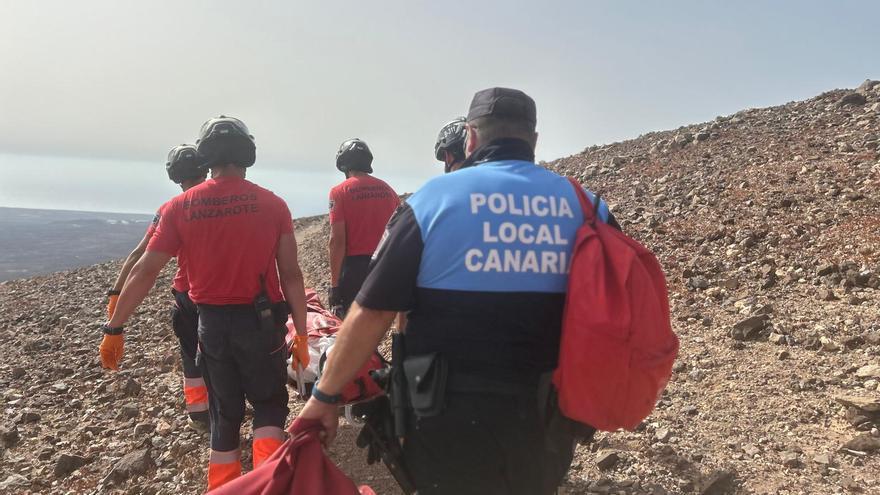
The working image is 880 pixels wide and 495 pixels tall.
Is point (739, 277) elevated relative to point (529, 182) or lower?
lower

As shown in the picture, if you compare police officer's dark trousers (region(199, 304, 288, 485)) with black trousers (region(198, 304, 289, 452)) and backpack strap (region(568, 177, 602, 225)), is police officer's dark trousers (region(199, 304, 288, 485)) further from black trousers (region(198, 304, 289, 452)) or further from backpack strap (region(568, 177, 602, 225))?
backpack strap (region(568, 177, 602, 225))

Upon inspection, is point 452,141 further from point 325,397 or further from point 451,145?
point 325,397

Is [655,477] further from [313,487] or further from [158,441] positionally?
[158,441]

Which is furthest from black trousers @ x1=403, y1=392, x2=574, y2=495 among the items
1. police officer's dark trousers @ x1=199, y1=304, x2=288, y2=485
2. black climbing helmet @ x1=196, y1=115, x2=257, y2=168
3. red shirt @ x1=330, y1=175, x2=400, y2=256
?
red shirt @ x1=330, y1=175, x2=400, y2=256

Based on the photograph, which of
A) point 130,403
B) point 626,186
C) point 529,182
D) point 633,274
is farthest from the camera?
point 626,186

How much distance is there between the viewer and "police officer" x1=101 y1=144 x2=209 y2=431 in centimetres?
517

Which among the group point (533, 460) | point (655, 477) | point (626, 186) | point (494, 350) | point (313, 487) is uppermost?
point (626, 186)

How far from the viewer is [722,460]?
14.5 ft

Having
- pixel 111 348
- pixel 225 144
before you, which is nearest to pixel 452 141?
pixel 225 144

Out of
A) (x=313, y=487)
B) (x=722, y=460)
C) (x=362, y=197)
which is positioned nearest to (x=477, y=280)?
(x=313, y=487)

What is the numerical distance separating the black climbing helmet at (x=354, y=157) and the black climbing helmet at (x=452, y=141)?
155cm

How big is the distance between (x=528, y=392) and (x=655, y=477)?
2.59 m

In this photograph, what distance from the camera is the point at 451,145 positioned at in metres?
4.53

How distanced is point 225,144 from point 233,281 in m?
0.89
